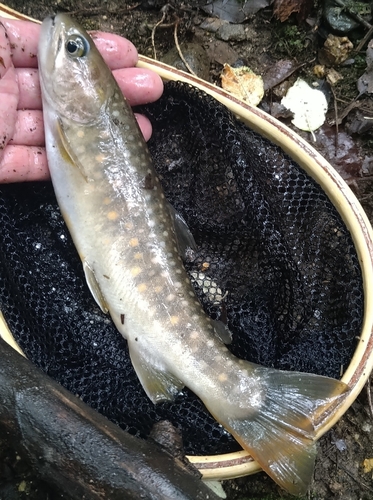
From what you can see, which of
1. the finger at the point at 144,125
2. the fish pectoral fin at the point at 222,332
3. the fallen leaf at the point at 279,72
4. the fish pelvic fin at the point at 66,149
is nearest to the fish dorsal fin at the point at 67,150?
the fish pelvic fin at the point at 66,149

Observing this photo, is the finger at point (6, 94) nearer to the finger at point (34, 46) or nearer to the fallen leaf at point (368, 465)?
the finger at point (34, 46)

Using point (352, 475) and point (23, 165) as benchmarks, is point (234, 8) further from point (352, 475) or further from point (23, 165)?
point (352, 475)

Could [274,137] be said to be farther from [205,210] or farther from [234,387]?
[234,387]

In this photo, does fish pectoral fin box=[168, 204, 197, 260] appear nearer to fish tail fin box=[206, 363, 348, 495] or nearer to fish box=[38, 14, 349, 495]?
fish box=[38, 14, 349, 495]

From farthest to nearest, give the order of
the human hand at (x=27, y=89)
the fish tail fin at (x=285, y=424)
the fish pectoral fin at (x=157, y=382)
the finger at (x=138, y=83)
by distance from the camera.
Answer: the finger at (x=138, y=83)
the human hand at (x=27, y=89)
the fish pectoral fin at (x=157, y=382)
the fish tail fin at (x=285, y=424)

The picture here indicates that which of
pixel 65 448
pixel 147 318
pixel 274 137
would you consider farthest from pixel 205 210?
pixel 65 448
